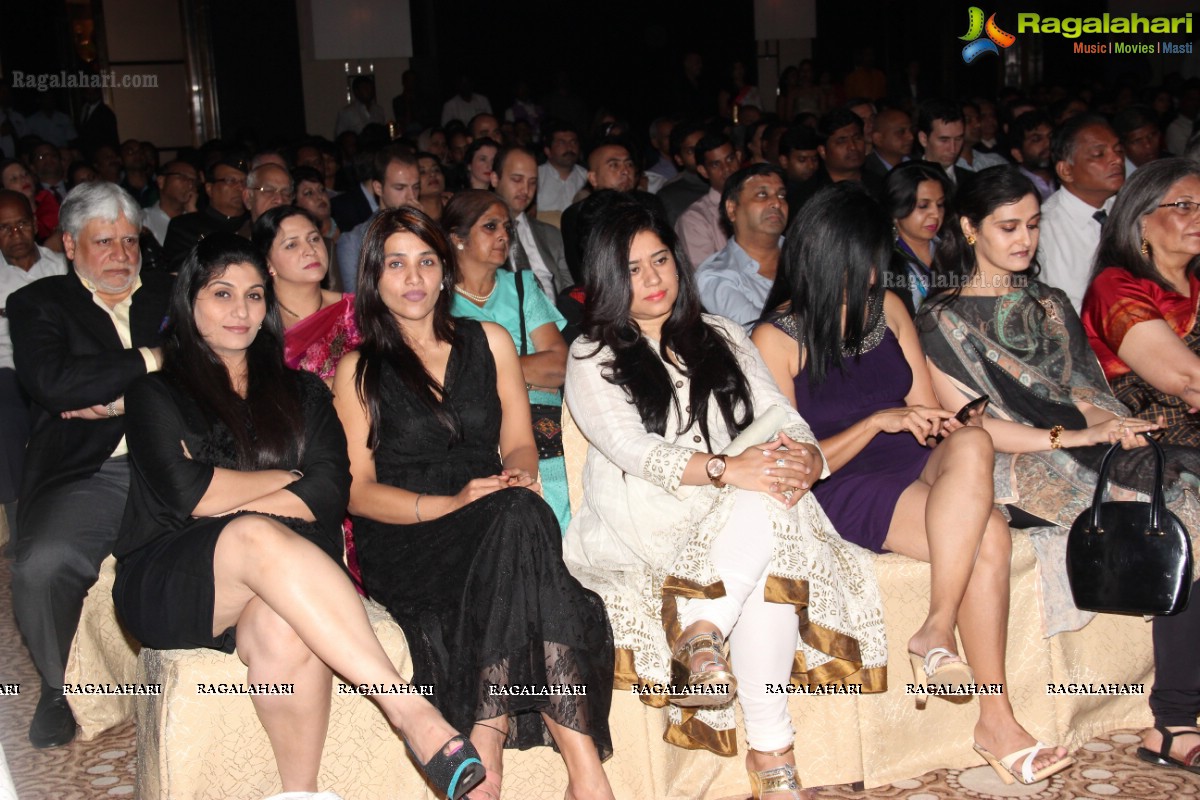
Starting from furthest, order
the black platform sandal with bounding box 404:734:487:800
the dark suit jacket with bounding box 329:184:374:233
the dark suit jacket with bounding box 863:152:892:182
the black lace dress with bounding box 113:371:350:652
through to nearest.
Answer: the dark suit jacket with bounding box 863:152:892:182
the dark suit jacket with bounding box 329:184:374:233
the black lace dress with bounding box 113:371:350:652
the black platform sandal with bounding box 404:734:487:800

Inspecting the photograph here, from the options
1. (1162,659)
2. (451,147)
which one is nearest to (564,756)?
(1162,659)

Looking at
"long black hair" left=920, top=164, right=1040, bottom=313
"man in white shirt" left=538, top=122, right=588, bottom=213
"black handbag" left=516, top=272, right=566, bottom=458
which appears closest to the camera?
"long black hair" left=920, top=164, right=1040, bottom=313

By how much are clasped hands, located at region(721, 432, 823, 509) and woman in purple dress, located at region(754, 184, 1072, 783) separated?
0.31 meters

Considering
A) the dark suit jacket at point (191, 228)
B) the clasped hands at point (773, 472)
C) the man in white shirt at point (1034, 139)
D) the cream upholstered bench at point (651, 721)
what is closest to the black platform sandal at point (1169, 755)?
the cream upholstered bench at point (651, 721)

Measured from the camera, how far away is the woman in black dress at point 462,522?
2.31 metres

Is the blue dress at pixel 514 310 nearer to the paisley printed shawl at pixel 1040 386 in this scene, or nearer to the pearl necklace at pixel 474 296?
the pearl necklace at pixel 474 296

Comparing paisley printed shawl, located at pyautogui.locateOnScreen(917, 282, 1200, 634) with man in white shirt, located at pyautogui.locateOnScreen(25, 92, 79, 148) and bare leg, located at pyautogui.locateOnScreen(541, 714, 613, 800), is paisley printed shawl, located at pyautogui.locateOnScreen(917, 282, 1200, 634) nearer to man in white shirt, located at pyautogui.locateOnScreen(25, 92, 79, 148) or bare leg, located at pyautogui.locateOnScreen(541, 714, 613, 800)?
bare leg, located at pyautogui.locateOnScreen(541, 714, 613, 800)

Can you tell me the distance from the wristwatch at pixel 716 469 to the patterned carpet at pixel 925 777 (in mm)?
Result: 713

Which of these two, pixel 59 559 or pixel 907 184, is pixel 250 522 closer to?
pixel 59 559

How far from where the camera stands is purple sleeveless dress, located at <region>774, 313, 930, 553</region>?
9.14 ft

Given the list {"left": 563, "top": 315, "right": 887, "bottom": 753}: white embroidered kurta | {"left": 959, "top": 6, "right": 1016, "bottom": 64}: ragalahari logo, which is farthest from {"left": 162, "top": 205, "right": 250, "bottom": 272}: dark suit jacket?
{"left": 959, "top": 6, "right": 1016, "bottom": 64}: ragalahari logo

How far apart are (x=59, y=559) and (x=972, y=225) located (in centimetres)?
231

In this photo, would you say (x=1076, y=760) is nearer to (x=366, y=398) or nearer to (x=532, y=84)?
(x=366, y=398)

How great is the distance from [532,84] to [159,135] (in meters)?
3.96
